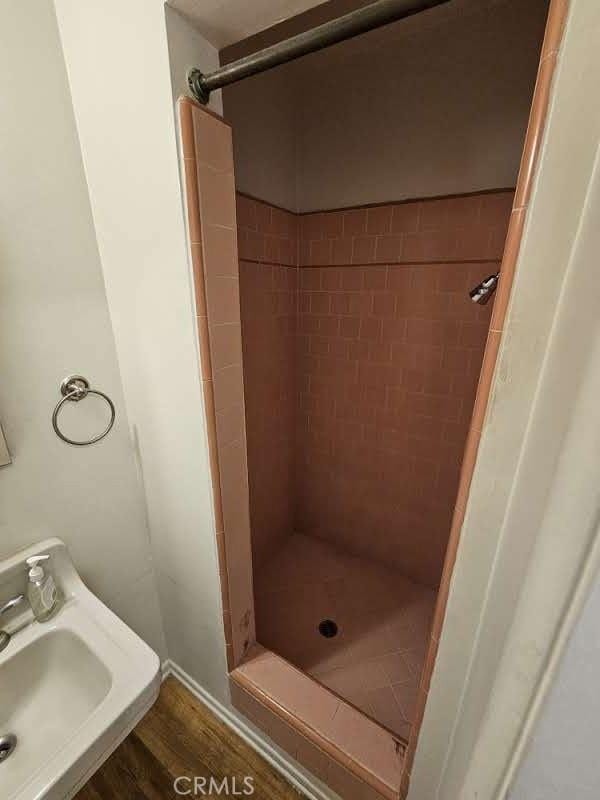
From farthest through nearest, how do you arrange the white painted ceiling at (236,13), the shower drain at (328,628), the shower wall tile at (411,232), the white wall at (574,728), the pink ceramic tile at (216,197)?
the shower drain at (328,628) < the shower wall tile at (411,232) < the pink ceramic tile at (216,197) < the white painted ceiling at (236,13) < the white wall at (574,728)

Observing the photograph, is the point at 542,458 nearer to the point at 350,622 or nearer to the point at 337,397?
the point at 337,397

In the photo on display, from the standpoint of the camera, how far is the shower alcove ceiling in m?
0.85

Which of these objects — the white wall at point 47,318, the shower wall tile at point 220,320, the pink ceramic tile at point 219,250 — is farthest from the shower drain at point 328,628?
the pink ceramic tile at point 219,250

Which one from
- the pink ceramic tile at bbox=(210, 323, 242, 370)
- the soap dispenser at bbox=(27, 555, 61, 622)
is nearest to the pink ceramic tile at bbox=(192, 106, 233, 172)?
the pink ceramic tile at bbox=(210, 323, 242, 370)

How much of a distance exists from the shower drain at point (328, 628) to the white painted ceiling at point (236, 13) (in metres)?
1.90

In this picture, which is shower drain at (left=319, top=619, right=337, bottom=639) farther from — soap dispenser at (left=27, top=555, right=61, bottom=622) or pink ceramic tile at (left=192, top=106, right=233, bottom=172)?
pink ceramic tile at (left=192, top=106, right=233, bottom=172)

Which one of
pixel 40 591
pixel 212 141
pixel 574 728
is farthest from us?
pixel 40 591

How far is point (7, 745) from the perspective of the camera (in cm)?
68

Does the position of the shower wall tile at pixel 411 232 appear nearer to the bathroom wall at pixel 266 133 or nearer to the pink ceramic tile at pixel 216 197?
the bathroom wall at pixel 266 133

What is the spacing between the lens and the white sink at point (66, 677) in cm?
60

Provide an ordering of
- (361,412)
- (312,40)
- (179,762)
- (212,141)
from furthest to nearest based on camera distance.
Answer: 1. (361,412)
2. (179,762)
3. (212,141)
4. (312,40)

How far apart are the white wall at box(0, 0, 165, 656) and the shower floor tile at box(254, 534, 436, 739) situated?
839 mm

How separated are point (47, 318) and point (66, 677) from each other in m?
0.83

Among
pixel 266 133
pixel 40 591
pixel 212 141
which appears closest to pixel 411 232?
pixel 266 133
